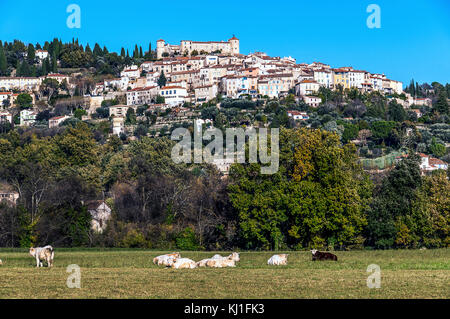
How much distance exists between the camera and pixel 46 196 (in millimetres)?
45500

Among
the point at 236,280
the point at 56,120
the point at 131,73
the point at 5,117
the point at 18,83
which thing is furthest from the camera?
the point at 131,73

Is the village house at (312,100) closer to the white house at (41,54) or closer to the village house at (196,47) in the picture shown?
the village house at (196,47)

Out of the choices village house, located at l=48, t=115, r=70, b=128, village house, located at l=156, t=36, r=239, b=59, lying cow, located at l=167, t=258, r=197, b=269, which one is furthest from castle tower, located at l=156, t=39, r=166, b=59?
lying cow, located at l=167, t=258, r=197, b=269

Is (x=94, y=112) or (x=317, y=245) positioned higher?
(x=94, y=112)

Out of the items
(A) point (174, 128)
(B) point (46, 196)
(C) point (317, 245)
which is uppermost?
(A) point (174, 128)

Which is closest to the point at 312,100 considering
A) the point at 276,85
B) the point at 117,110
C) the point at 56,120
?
the point at 276,85

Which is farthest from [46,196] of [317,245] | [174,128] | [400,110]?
[400,110]

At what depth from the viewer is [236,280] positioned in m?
16.1

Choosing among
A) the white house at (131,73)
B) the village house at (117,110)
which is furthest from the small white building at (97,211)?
the white house at (131,73)

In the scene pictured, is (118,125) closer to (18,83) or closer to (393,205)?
(18,83)

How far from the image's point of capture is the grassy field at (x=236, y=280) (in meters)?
13.7
